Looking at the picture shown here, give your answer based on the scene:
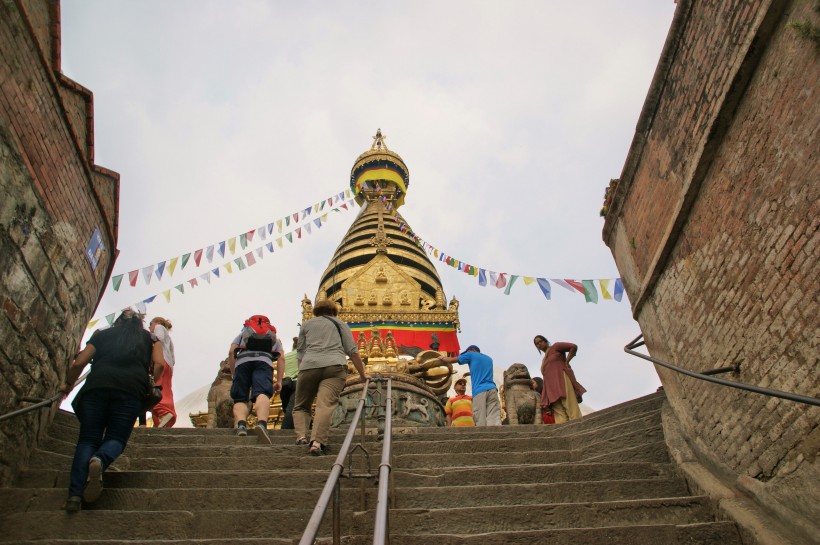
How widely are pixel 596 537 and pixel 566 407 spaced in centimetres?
473

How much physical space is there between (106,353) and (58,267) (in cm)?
116

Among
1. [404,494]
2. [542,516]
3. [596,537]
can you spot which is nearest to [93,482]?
[404,494]

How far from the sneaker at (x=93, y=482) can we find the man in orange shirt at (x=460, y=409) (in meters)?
7.55

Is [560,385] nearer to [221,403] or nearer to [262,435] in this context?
[262,435]

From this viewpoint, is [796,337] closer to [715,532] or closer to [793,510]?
[793,510]

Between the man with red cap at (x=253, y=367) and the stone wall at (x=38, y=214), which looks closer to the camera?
the stone wall at (x=38, y=214)

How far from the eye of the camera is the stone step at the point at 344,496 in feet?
14.0

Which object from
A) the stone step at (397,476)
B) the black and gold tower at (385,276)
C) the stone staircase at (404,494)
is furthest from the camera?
the black and gold tower at (385,276)

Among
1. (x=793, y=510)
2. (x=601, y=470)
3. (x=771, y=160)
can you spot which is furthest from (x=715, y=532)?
(x=771, y=160)

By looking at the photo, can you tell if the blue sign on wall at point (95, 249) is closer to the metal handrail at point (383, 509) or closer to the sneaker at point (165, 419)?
the sneaker at point (165, 419)

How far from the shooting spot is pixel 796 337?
4145 mm

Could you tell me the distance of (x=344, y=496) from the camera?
4434 mm

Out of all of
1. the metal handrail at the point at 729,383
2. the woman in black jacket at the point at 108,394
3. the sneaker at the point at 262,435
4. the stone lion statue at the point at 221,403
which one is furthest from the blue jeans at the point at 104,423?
the stone lion statue at the point at 221,403

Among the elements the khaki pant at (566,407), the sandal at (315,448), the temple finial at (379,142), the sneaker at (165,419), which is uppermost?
the temple finial at (379,142)
